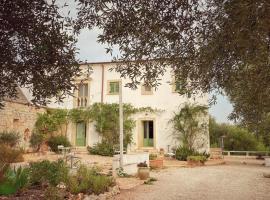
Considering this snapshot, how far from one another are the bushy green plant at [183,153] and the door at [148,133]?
98.1 inches

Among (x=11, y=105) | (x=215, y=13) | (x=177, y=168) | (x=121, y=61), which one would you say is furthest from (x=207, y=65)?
(x=11, y=105)

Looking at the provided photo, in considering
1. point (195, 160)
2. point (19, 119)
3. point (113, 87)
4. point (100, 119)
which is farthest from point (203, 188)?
point (113, 87)

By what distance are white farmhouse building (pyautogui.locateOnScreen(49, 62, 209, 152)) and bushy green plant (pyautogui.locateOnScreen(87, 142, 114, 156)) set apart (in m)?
0.92

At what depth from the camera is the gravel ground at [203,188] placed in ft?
32.3

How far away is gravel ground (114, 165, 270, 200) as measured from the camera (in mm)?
9836

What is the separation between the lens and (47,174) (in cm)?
962

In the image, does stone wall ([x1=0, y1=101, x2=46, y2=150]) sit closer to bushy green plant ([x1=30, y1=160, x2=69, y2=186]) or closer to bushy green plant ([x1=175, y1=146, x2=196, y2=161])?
bushy green plant ([x1=175, y1=146, x2=196, y2=161])

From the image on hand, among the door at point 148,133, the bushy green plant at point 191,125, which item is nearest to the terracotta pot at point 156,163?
the bushy green plant at point 191,125

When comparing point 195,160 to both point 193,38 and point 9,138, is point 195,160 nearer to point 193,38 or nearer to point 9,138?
point 9,138

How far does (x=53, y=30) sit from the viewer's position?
5.16 metres

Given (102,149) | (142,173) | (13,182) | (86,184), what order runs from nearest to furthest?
1. (13,182)
2. (86,184)
3. (142,173)
4. (102,149)

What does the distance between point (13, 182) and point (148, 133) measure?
16.1 m

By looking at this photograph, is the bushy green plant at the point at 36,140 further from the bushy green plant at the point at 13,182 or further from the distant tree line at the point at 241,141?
the distant tree line at the point at 241,141

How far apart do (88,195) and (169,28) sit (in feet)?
17.0
